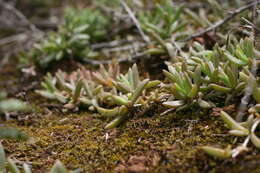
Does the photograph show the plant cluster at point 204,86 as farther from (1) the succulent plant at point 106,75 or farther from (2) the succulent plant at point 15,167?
(2) the succulent plant at point 15,167

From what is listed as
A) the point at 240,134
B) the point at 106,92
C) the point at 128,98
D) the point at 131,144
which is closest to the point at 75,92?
the point at 106,92

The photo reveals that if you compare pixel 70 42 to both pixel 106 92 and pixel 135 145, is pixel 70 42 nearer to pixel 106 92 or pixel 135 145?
pixel 106 92

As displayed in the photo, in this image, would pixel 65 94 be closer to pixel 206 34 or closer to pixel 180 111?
pixel 180 111

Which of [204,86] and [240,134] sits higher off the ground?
[204,86]

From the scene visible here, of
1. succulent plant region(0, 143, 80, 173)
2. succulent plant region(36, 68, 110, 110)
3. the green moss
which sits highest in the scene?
succulent plant region(36, 68, 110, 110)

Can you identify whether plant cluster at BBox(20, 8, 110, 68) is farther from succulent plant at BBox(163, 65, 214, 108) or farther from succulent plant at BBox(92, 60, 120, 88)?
succulent plant at BBox(163, 65, 214, 108)

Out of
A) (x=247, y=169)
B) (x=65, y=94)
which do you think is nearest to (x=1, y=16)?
(x=65, y=94)

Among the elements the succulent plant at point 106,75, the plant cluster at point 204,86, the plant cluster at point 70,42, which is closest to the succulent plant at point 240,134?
the plant cluster at point 204,86

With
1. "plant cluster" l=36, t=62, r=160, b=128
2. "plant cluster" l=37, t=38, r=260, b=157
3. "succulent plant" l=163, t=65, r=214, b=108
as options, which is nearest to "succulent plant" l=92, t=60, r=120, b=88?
"plant cluster" l=36, t=62, r=160, b=128
